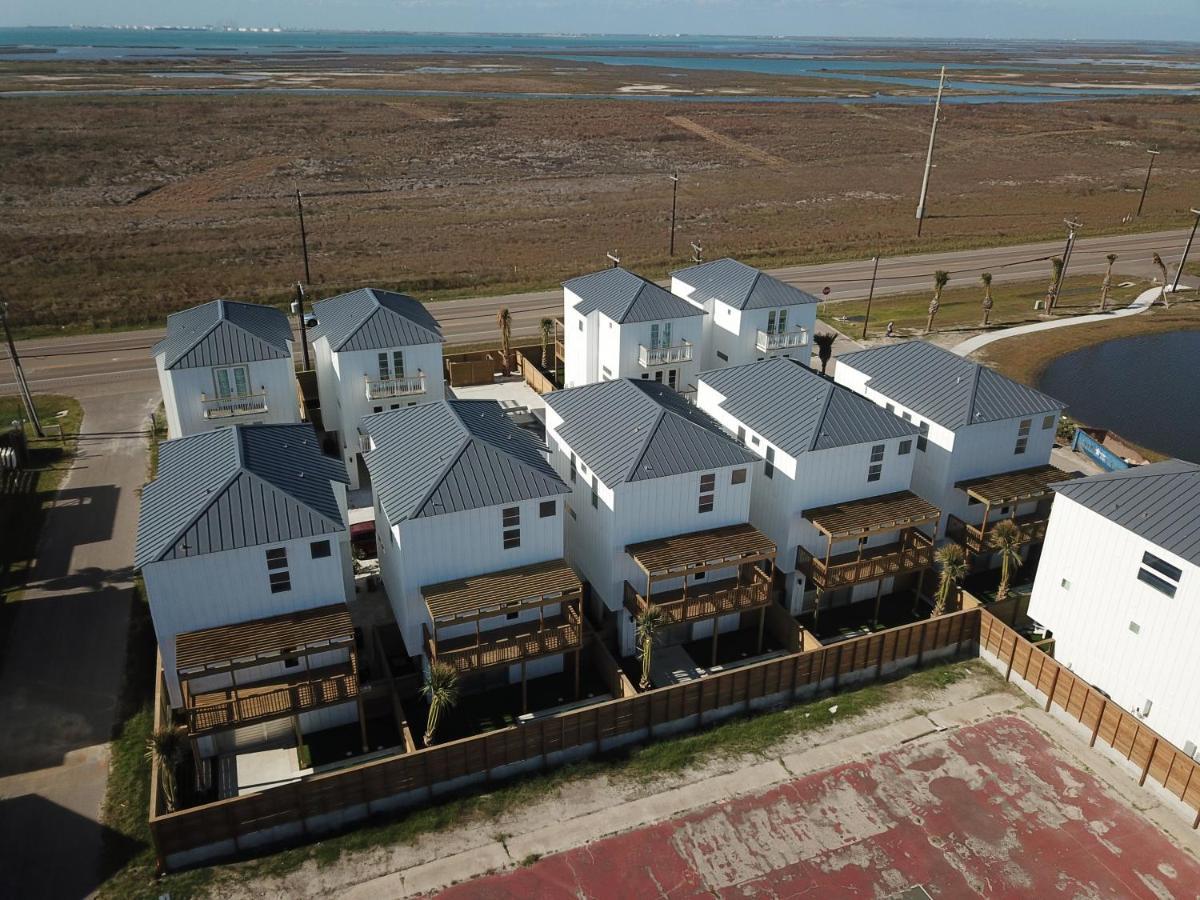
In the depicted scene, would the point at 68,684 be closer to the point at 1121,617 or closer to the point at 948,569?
the point at 948,569

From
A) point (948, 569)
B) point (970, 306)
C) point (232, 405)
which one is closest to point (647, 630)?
point (948, 569)

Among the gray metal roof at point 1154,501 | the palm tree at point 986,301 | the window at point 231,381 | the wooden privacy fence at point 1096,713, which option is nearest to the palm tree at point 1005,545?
the wooden privacy fence at point 1096,713

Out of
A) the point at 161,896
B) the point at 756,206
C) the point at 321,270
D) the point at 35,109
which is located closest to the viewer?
the point at 161,896

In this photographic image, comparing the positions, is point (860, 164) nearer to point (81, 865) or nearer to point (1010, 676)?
point (1010, 676)

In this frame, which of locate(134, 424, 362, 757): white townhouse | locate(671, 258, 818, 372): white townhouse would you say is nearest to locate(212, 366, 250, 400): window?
locate(134, 424, 362, 757): white townhouse

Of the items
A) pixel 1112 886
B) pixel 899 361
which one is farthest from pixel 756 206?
pixel 1112 886

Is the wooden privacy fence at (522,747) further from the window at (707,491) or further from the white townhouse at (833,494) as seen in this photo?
the window at (707,491)
